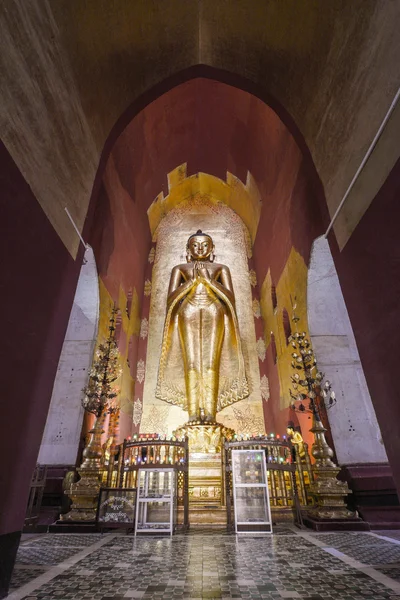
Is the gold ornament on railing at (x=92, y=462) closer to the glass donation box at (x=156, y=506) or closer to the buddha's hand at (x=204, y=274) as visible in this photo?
the glass donation box at (x=156, y=506)

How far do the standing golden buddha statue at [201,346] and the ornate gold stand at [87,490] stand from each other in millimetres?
2948

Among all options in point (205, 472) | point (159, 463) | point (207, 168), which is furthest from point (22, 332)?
point (207, 168)

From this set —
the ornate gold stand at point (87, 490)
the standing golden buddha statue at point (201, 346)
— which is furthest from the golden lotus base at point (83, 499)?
the standing golden buddha statue at point (201, 346)

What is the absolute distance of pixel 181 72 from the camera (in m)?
4.71

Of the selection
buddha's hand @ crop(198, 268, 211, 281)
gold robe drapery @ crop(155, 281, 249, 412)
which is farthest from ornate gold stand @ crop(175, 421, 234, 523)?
buddha's hand @ crop(198, 268, 211, 281)

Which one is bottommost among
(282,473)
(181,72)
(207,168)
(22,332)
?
(282,473)

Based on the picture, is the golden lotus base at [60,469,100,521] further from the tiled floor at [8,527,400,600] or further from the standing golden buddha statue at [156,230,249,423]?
the standing golden buddha statue at [156,230,249,423]

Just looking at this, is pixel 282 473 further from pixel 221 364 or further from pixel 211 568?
pixel 221 364

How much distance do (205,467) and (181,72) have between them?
603cm

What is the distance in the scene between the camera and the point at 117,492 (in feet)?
13.7

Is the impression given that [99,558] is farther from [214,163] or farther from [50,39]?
[214,163]

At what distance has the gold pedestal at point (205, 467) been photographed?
5141 mm

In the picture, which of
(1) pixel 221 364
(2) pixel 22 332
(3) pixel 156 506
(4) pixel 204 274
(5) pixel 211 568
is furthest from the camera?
(4) pixel 204 274

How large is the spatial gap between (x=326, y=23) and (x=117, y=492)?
5546 millimetres
